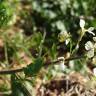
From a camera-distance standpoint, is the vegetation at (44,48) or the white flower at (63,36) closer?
the white flower at (63,36)

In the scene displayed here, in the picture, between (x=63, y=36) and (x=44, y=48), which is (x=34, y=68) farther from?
(x=44, y=48)

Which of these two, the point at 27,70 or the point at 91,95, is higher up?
the point at 27,70

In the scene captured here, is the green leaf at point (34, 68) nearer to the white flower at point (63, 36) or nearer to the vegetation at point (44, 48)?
the vegetation at point (44, 48)

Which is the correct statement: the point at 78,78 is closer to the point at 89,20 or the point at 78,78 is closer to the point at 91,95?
the point at 91,95

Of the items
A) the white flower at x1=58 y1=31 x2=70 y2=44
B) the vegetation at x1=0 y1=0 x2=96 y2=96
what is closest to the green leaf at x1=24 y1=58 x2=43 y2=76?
the vegetation at x1=0 y1=0 x2=96 y2=96

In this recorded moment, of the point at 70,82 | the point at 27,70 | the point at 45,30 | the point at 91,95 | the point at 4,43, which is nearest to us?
the point at 27,70

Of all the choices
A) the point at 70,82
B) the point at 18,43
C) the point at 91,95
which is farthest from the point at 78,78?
the point at 18,43

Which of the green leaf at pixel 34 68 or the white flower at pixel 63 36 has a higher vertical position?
the white flower at pixel 63 36

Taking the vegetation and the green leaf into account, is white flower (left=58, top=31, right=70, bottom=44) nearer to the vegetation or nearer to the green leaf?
the vegetation

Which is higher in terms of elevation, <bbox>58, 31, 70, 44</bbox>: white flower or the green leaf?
<bbox>58, 31, 70, 44</bbox>: white flower

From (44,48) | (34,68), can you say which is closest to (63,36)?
(34,68)

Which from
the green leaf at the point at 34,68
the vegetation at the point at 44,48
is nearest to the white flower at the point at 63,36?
the vegetation at the point at 44,48
